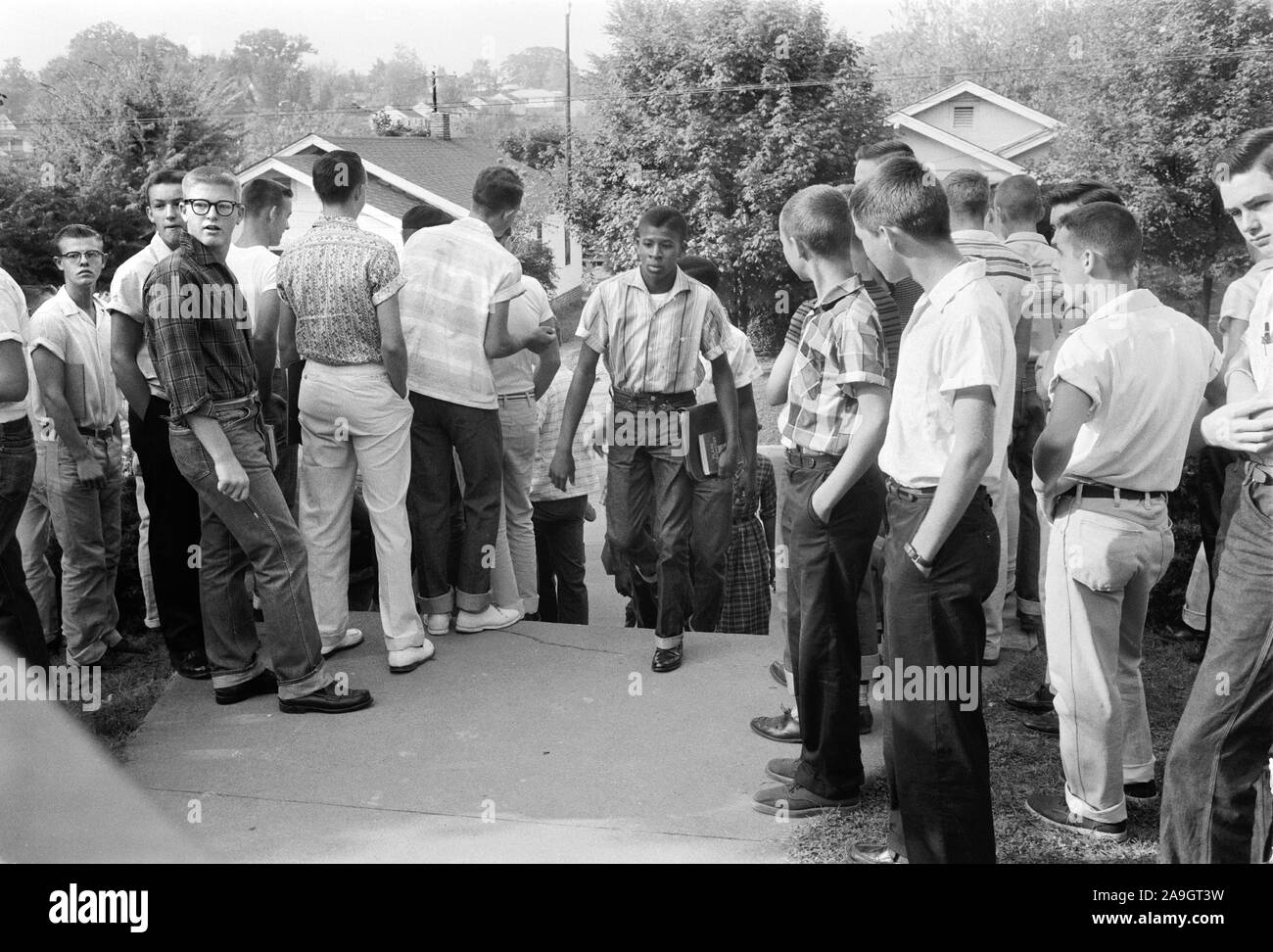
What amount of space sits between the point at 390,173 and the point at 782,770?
3078 centimetres

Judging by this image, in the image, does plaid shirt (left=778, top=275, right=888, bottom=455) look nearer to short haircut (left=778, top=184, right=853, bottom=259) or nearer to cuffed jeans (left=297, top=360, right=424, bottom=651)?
short haircut (left=778, top=184, right=853, bottom=259)

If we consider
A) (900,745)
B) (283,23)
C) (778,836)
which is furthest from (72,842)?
(283,23)

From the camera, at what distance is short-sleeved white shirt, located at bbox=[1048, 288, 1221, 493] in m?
3.76

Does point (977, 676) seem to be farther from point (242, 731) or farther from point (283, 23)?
point (283, 23)

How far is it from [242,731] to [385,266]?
2.04 metres

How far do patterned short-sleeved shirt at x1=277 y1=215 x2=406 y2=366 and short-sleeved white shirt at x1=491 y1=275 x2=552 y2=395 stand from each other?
95cm

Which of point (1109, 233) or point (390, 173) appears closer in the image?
point (1109, 233)

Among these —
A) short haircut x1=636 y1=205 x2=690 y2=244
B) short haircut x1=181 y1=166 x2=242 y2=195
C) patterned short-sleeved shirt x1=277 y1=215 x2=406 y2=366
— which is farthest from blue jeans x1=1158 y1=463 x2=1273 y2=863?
short haircut x1=181 y1=166 x2=242 y2=195

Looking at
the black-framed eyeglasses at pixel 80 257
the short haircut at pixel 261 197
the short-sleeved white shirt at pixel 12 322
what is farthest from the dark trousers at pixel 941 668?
the black-framed eyeglasses at pixel 80 257

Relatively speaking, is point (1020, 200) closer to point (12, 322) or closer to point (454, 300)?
point (454, 300)

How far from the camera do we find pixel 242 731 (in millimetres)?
4824

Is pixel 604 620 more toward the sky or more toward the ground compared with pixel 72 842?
more toward the ground

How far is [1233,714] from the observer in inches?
123

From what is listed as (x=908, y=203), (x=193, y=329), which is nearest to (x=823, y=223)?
(x=908, y=203)
